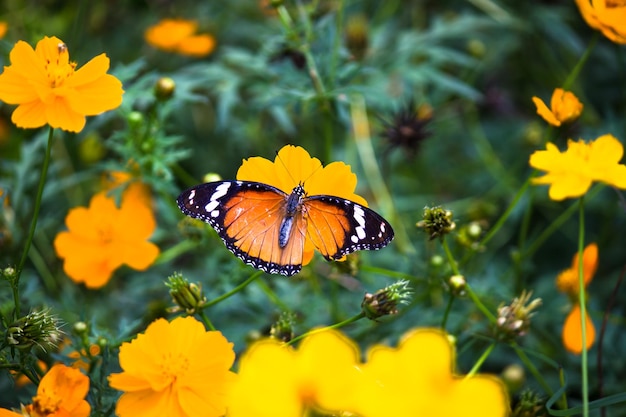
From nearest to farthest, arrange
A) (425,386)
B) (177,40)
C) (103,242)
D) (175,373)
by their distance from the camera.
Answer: (425,386) < (175,373) < (103,242) < (177,40)

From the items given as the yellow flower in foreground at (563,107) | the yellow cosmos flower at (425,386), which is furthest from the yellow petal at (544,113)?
the yellow cosmos flower at (425,386)

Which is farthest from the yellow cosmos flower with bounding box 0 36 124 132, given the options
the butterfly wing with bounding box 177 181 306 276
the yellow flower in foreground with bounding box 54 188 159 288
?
the yellow flower in foreground with bounding box 54 188 159 288

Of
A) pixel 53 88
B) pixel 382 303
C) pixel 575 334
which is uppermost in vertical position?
pixel 53 88

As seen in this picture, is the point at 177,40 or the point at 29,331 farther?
the point at 177,40

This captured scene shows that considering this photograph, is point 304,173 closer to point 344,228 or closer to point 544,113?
point 344,228

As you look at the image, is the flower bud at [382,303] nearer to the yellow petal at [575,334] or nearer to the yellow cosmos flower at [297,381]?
A: the yellow cosmos flower at [297,381]

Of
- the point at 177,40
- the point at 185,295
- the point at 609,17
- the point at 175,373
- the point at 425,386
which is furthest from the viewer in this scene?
the point at 177,40

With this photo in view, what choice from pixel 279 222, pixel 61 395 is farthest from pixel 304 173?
pixel 61 395
